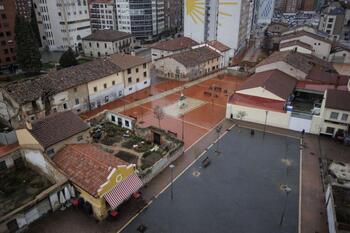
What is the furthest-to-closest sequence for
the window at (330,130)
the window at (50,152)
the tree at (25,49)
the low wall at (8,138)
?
the tree at (25,49) → the window at (330,130) → the low wall at (8,138) → the window at (50,152)

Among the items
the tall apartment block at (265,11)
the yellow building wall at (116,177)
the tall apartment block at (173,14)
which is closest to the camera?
the yellow building wall at (116,177)

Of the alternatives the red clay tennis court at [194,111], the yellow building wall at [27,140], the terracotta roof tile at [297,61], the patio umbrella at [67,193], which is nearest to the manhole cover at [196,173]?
the red clay tennis court at [194,111]

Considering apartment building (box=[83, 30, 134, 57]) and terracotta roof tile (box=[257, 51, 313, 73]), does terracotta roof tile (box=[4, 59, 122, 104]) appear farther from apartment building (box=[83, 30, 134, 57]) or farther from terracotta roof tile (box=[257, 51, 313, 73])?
terracotta roof tile (box=[257, 51, 313, 73])

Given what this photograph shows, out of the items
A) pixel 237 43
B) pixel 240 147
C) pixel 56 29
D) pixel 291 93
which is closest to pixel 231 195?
Result: pixel 240 147

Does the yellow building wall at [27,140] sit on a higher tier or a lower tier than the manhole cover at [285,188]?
higher

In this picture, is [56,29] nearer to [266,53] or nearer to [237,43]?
[237,43]

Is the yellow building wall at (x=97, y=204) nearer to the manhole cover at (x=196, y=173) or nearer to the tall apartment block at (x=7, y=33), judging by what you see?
the manhole cover at (x=196, y=173)

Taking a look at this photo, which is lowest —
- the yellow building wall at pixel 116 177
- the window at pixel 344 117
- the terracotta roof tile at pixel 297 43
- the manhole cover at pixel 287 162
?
the manhole cover at pixel 287 162

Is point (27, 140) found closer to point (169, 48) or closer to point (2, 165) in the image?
point (2, 165)
